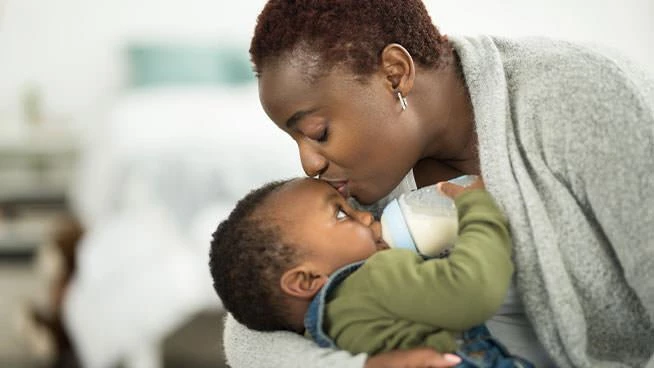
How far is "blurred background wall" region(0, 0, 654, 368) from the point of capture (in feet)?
8.05

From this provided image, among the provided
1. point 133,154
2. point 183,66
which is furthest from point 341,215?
point 183,66

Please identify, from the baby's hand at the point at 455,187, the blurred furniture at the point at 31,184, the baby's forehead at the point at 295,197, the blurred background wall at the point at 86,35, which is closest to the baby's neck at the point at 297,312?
the baby's forehead at the point at 295,197

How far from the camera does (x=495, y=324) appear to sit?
998mm

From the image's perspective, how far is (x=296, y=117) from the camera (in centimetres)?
100

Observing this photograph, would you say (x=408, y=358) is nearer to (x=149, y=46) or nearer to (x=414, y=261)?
(x=414, y=261)

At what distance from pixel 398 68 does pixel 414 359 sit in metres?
0.35

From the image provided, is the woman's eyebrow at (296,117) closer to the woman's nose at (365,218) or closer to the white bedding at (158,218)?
the woman's nose at (365,218)

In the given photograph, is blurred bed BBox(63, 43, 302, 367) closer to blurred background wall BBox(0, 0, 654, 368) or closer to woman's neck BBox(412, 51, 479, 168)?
blurred background wall BBox(0, 0, 654, 368)

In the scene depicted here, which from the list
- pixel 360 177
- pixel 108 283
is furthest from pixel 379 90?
pixel 108 283

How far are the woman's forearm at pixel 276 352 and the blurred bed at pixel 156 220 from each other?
1.22 meters

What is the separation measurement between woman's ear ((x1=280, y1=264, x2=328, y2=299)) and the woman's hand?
111mm

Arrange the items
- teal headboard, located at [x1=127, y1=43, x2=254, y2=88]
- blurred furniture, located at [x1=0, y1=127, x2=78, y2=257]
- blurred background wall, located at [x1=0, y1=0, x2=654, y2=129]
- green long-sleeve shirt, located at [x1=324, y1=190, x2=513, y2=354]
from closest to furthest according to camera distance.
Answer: green long-sleeve shirt, located at [x1=324, y1=190, x2=513, y2=354] < blurred furniture, located at [x1=0, y1=127, x2=78, y2=257] < teal headboard, located at [x1=127, y1=43, x2=254, y2=88] < blurred background wall, located at [x1=0, y1=0, x2=654, y2=129]

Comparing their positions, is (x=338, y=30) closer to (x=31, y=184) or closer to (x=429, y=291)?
(x=429, y=291)

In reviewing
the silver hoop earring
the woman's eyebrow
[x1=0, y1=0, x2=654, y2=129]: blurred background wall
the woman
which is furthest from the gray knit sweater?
[x1=0, y1=0, x2=654, y2=129]: blurred background wall
